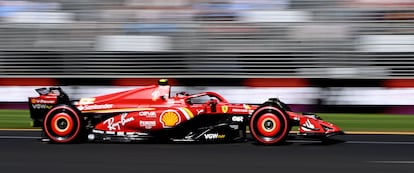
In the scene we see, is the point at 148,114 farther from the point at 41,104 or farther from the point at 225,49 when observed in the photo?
the point at 225,49

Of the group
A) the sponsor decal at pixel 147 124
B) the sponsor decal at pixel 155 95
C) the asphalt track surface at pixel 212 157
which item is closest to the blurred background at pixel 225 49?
the asphalt track surface at pixel 212 157

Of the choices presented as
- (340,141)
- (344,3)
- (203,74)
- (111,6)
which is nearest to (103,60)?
(111,6)

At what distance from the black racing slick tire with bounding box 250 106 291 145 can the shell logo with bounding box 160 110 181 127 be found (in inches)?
34.8

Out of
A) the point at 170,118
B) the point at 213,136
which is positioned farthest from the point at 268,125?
the point at 170,118

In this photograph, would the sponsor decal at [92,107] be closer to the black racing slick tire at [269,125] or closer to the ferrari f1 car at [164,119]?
the ferrari f1 car at [164,119]

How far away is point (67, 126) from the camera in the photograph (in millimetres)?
9117

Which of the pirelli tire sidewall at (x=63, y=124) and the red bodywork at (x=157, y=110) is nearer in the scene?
the red bodywork at (x=157, y=110)

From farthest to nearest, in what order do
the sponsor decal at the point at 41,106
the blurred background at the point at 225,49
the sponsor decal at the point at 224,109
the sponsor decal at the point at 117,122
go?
the blurred background at the point at 225,49 < the sponsor decal at the point at 41,106 < the sponsor decal at the point at 117,122 < the sponsor decal at the point at 224,109

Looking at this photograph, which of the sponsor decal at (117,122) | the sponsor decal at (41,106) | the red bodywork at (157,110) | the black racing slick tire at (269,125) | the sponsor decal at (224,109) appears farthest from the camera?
the sponsor decal at (41,106)

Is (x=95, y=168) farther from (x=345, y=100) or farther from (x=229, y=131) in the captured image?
(x=345, y=100)

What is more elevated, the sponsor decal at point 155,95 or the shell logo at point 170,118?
the sponsor decal at point 155,95

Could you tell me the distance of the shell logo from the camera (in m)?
8.83

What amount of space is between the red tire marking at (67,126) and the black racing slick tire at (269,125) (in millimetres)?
2212

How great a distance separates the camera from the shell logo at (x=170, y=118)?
8.83m
